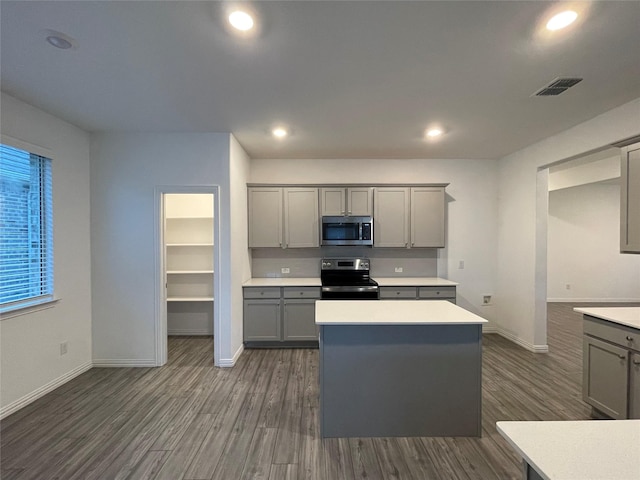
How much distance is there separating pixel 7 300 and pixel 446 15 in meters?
4.11

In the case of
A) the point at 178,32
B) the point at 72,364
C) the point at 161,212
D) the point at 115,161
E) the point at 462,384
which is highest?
the point at 178,32

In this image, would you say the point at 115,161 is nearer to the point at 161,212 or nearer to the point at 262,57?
the point at 161,212

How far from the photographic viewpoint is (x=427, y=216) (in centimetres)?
462

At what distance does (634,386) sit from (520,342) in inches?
89.8

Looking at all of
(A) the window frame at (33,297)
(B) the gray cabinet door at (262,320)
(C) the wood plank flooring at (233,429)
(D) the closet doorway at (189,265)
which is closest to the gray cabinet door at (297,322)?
(B) the gray cabinet door at (262,320)

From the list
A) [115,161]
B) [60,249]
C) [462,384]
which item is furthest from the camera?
[115,161]

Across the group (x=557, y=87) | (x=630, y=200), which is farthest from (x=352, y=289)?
(x=557, y=87)

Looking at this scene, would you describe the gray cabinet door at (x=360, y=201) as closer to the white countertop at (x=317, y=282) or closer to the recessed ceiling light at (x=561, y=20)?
the white countertop at (x=317, y=282)

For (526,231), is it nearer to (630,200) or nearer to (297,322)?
(630,200)

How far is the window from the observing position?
2660 mm

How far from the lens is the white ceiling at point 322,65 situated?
1693 mm

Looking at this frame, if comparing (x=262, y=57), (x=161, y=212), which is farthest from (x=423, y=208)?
(x=161, y=212)

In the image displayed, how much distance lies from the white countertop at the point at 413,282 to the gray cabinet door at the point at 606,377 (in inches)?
71.6

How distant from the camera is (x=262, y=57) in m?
2.09
